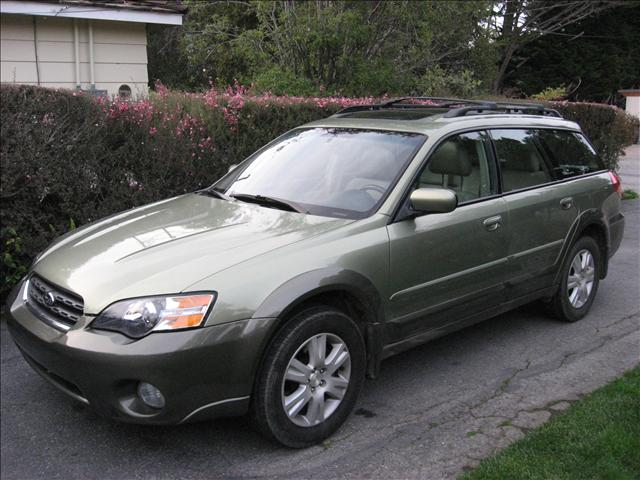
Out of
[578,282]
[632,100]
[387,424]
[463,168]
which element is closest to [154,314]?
[387,424]

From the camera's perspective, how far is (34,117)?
5.50 metres

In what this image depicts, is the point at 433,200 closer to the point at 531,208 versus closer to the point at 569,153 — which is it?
the point at 531,208

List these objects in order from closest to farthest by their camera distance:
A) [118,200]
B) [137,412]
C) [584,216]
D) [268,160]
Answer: [137,412] < [268,160] < [584,216] < [118,200]

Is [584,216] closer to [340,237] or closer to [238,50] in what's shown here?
[340,237]

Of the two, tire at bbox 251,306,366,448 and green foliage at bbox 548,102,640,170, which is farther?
green foliage at bbox 548,102,640,170

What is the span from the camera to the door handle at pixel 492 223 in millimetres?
4406

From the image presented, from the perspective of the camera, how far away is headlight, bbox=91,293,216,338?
9.93ft

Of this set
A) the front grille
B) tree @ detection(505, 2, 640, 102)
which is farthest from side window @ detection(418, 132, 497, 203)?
tree @ detection(505, 2, 640, 102)

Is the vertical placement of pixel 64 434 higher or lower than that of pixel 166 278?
lower

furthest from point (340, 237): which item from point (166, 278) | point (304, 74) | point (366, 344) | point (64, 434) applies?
point (304, 74)

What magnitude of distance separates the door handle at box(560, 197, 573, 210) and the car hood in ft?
7.14

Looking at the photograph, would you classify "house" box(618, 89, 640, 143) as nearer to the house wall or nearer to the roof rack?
the house wall

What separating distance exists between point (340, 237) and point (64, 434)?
1797mm

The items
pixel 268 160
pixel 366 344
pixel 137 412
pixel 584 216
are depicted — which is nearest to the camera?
pixel 137 412
